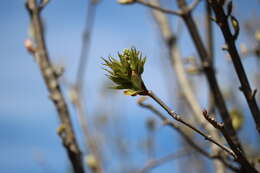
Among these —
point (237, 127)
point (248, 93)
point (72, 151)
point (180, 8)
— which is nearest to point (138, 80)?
point (248, 93)

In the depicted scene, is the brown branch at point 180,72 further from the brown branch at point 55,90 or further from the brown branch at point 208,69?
the brown branch at point 55,90

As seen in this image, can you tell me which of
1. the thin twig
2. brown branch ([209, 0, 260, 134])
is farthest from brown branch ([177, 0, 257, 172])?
the thin twig

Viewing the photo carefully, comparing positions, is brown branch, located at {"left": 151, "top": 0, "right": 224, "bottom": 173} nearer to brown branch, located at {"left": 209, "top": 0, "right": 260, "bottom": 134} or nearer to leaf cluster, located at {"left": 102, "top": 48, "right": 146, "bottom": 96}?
brown branch, located at {"left": 209, "top": 0, "right": 260, "bottom": 134}

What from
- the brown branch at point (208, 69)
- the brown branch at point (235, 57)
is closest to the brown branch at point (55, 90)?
the brown branch at point (208, 69)

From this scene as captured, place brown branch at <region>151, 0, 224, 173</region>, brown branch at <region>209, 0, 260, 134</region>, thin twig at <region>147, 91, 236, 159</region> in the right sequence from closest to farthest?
thin twig at <region>147, 91, 236, 159</region> < brown branch at <region>209, 0, 260, 134</region> < brown branch at <region>151, 0, 224, 173</region>

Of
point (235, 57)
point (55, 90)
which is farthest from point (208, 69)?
point (55, 90)

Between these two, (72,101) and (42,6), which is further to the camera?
(72,101)

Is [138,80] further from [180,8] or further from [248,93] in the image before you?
[180,8]

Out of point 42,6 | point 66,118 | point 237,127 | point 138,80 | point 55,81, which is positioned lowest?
point 237,127
